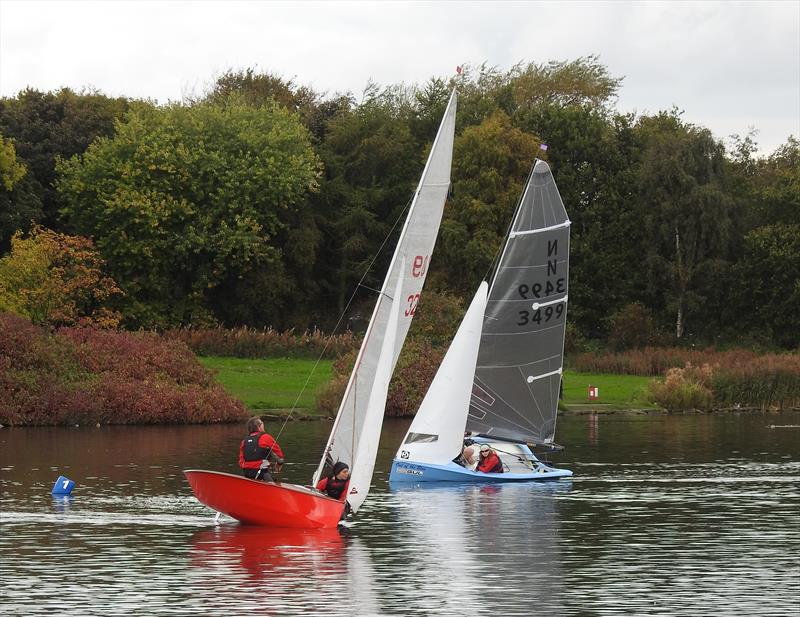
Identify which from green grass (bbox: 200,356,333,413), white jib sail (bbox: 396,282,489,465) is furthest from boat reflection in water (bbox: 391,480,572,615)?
green grass (bbox: 200,356,333,413)

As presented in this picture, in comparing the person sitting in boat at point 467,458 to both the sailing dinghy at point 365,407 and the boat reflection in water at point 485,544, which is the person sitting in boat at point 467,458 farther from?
the sailing dinghy at point 365,407

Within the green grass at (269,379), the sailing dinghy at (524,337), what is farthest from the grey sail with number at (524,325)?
the green grass at (269,379)

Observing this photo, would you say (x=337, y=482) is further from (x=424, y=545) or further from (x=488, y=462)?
(x=488, y=462)

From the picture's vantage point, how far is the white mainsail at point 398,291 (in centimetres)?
3312

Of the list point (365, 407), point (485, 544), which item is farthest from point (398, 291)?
point (485, 544)

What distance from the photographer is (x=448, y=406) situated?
43688 millimetres

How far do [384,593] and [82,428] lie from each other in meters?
38.4

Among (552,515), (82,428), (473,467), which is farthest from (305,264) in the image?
(552,515)

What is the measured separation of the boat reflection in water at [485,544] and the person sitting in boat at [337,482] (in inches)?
72.6

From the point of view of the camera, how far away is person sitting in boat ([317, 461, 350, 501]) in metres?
33.1

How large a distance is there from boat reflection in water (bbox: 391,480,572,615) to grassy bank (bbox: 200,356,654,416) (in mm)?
26665

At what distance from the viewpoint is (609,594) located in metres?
26.3

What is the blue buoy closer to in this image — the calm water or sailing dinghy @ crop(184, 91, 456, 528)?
the calm water

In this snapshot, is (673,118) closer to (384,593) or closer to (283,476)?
(283,476)
